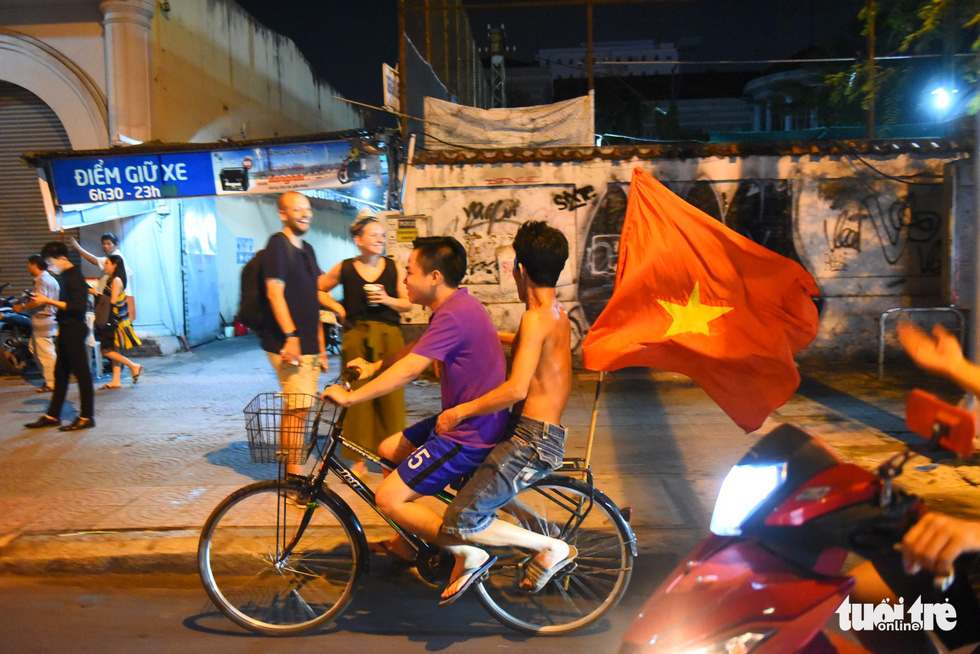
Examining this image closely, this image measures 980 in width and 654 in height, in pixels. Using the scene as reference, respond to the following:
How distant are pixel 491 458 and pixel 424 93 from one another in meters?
9.43

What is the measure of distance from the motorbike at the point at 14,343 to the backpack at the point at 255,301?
7666 mm

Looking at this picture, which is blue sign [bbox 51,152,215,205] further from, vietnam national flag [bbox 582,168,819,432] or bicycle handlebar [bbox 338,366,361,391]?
vietnam national flag [bbox 582,168,819,432]

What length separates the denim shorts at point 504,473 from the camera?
10.8 feet

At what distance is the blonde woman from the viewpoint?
16.6ft

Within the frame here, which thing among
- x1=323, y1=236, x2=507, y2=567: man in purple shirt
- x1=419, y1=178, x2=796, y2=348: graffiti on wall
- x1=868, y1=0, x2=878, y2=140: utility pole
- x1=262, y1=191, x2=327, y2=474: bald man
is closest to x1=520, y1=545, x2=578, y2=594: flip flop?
x1=323, y1=236, x2=507, y2=567: man in purple shirt

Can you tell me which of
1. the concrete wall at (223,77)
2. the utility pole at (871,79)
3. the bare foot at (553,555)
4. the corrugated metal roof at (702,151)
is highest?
the concrete wall at (223,77)

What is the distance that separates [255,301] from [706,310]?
2960 millimetres

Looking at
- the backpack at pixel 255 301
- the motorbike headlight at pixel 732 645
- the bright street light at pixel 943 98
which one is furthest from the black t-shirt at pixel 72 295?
the bright street light at pixel 943 98

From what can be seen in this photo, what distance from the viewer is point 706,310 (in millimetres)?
4012

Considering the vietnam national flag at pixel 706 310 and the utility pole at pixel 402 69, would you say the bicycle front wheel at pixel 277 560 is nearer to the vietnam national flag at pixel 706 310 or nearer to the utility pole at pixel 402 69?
the vietnam national flag at pixel 706 310

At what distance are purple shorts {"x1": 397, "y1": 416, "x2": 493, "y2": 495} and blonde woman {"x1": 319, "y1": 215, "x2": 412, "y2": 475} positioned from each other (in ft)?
5.48

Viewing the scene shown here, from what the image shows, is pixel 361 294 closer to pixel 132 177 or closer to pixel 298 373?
pixel 298 373

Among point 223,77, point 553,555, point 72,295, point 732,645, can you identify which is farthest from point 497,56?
point 732,645

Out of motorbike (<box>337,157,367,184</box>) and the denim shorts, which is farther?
motorbike (<box>337,157,367,184</box>)
